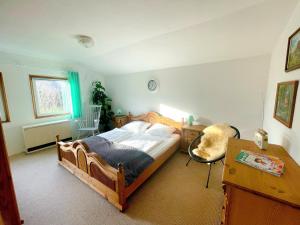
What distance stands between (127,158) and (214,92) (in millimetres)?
2270

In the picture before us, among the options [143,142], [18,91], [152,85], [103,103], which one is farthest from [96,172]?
[103,103]

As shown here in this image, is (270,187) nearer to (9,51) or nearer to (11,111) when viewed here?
(11,111)

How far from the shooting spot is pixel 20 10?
5.24ft

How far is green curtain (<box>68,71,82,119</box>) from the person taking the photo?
3.88m

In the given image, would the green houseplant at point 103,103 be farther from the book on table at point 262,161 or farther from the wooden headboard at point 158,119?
the book on table at point 262,161

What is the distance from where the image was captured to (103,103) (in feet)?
15.0

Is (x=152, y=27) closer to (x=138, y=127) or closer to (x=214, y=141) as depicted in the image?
(x=214, y=141)

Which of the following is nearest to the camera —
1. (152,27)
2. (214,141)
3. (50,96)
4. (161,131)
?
(152,27)

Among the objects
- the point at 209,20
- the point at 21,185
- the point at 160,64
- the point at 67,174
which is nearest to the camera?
the point at 209,20

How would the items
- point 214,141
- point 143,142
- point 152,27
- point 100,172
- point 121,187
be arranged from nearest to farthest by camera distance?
point 121,187, point 100,172, point 152,27, point 214,141, point 143,142

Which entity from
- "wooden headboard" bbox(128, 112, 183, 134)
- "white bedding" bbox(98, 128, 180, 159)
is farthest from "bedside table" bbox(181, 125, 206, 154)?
"wooden headboard" bbox(128, 112, 183, 134)

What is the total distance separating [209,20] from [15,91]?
4085mm

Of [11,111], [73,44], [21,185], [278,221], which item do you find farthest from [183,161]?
[11,111]

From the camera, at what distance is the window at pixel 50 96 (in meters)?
3.40
